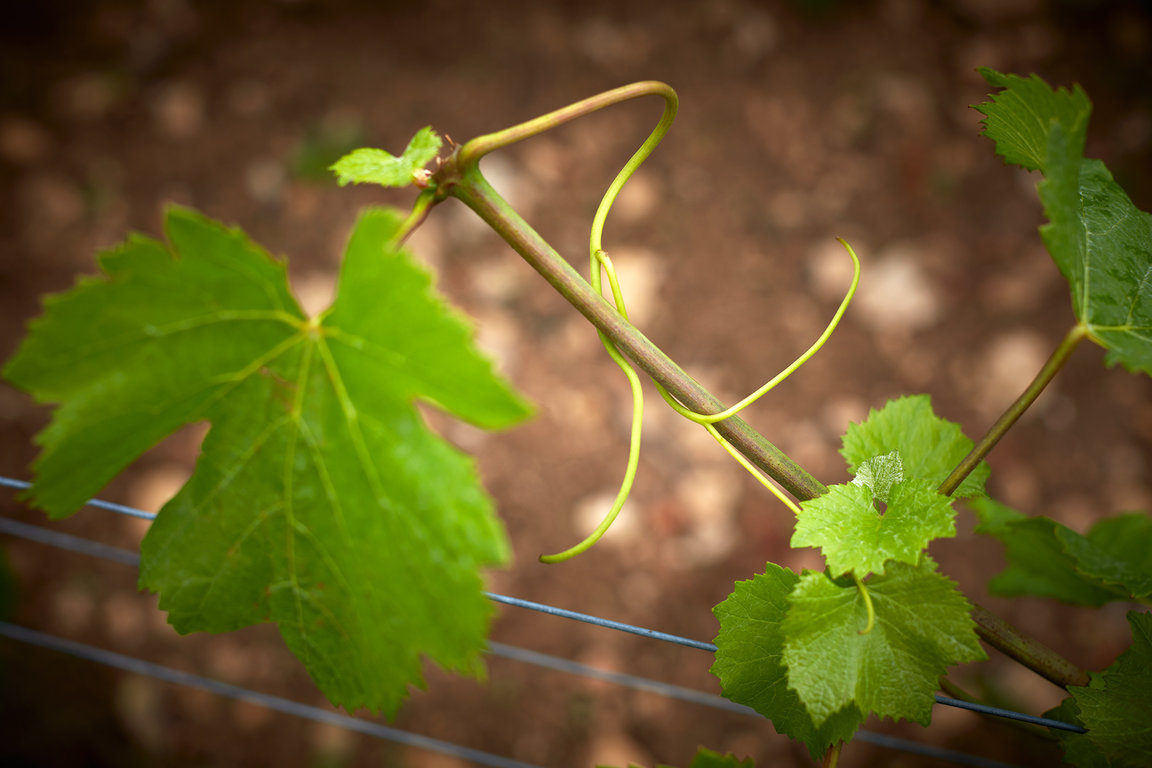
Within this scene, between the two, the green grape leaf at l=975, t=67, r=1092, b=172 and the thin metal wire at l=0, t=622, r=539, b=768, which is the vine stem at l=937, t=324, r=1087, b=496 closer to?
the green grape leaf at l=975, t=67, r=1092, b=172

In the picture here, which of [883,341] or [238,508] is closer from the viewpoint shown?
[238,508]

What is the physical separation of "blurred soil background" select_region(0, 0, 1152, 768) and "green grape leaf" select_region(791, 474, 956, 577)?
42.2 inches

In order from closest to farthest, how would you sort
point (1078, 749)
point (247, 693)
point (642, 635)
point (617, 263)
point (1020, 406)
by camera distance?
point (1020, 406) → point (1078, 749) → point (642, 635) → point (247, 693) → point (617, 263)

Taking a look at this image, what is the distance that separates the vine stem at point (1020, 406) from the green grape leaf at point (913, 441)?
0.23 feet

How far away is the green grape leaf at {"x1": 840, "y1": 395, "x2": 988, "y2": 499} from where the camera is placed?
0.56 metres

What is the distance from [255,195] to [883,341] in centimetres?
154

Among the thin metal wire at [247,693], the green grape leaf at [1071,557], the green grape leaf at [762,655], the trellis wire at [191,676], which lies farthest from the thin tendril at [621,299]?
the thin metal wire at [247,693]

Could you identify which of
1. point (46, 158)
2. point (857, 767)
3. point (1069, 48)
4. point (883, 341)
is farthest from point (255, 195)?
point (1069, 48)

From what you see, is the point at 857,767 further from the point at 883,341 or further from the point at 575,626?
the point at 883,341

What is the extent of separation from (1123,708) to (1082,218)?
366mm

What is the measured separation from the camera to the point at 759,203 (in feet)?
5.56

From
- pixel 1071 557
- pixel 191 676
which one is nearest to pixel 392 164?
pixel 1071 557

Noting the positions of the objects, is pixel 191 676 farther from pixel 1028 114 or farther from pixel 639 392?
pixel 1028 114

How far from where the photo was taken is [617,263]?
5.49ft
